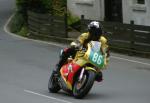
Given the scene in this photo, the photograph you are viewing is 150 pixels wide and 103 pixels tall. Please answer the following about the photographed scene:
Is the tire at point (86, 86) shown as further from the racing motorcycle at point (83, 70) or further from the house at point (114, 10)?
the house at point (114, 10)

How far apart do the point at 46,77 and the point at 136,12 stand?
11.0 metres

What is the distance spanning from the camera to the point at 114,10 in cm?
3111

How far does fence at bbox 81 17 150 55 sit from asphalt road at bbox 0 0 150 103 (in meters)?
0.53

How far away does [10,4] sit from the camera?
48.4 metres

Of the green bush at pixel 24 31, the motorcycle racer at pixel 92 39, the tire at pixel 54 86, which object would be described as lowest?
the green bush at pixel 24 31

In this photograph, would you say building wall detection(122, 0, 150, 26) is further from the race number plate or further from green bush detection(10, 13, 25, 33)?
the race number plate

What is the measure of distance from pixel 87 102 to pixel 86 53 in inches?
42.9

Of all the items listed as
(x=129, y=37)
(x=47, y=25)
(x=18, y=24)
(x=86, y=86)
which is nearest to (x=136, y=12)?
(x=47, y=25)

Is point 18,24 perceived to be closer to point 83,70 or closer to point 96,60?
point 83,70

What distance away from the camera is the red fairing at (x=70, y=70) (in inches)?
561

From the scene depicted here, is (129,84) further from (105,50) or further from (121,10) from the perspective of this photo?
(121,10)

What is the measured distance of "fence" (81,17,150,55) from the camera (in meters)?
23.3

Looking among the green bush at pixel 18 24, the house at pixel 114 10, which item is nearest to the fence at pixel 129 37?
the house at pixel 114 10

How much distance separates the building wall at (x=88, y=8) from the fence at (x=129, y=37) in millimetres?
6440
